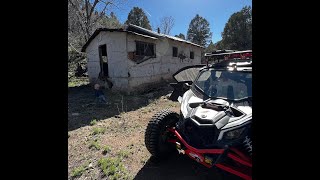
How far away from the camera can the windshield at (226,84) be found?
336cm

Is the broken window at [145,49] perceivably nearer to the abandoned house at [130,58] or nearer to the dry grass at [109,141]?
the abandoned house at [130,58]

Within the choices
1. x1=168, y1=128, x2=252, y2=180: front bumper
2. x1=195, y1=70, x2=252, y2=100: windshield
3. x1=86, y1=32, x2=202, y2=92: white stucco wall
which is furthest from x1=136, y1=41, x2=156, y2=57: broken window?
x1=168, y1=128, x2=252, y2=180: front bumper

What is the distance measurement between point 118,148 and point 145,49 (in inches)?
352

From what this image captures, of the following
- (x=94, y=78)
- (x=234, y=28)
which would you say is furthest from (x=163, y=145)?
(x=234, y=28)

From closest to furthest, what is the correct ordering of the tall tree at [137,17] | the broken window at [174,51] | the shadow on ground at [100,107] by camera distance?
the shadow on ground at [100,107]
the broken window at [174,51]
the tall tree at [137,17]

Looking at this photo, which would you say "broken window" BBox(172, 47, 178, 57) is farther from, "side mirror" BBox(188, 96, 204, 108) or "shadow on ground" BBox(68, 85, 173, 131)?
"side mirror" BBox(188, 96, 204, 108)

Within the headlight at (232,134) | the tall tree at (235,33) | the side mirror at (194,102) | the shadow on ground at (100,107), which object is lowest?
the shadow on ground at (100,107)

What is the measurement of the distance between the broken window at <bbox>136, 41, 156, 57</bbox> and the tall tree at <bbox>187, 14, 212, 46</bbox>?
3591 centimetres

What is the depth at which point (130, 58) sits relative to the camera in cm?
1109

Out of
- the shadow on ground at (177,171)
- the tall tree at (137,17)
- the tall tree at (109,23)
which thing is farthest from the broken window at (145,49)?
the tall tree at (137,17)

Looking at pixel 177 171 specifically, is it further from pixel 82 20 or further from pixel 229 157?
pixel 82 20
